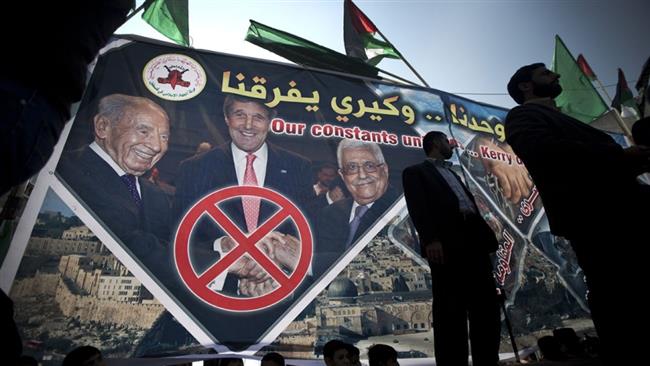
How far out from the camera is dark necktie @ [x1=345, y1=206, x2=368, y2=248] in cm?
352

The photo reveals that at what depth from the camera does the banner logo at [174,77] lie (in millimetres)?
3584

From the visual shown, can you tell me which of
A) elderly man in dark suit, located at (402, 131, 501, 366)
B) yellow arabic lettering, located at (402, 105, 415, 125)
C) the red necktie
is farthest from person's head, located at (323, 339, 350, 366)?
yellow arabic lettering, located at (402, 105, 415, 125)

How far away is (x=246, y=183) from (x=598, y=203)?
2845 millimetres

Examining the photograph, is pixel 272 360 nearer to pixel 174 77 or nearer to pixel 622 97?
pixel 174 77

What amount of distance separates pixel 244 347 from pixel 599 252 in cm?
245

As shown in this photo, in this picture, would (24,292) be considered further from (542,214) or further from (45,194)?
(542,214)

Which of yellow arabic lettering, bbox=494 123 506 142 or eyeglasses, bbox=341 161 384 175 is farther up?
yellow arabic lettering, bbox=494 123 506 142

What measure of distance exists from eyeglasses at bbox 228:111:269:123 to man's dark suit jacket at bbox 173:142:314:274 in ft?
1.08

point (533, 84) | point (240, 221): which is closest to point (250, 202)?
point (240, 221)

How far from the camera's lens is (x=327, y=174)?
148 inches

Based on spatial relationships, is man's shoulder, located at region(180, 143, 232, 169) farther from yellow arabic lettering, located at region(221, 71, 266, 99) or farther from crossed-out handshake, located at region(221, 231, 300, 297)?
crossed-out handshake, located at region(221, 231, 300, 297)

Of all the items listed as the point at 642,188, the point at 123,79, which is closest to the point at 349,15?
the point at 123,79

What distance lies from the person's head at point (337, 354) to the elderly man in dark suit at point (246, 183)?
0.93 metres

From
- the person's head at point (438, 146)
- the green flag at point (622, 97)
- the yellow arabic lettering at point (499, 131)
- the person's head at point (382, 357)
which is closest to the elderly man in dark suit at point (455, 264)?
the person's head at point (438, 146)
